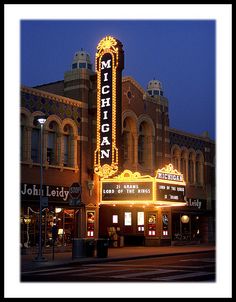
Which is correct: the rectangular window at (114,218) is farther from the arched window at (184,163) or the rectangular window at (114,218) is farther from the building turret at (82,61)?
the building turret at (82,61)

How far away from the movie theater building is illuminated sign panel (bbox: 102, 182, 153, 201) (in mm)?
60

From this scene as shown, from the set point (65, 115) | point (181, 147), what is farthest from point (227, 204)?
point (181, 147)

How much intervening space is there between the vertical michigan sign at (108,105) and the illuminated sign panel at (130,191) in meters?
1.26

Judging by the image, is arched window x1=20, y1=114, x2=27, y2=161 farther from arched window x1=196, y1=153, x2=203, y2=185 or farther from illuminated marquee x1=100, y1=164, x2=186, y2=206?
arched window x1=196, y1=153, x2=203, y2=185

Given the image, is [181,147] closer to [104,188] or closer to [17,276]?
[104,188]

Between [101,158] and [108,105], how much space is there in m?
3.14

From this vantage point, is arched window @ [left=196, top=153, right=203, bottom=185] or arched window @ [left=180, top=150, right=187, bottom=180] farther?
arched window @ [left=196, top=153, right=203, bottom=185]

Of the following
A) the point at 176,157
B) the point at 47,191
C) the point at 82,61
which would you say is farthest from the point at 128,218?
the point at 82,61

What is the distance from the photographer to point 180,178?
37.6 m

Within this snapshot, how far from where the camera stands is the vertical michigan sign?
109 feet

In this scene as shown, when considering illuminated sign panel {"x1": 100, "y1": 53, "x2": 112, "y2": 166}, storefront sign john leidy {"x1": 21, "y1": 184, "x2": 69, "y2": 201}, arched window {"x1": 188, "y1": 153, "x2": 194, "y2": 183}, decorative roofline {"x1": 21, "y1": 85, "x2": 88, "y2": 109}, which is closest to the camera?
storefront sign john leidy {"x1": 21, "y1": 184, "x2": 69, "y2": 201}

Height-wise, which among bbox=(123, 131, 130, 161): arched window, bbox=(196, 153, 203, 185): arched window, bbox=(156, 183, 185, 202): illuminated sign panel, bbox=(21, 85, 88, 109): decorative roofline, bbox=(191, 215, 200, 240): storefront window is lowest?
bbox=(191, 215, 200, 240): storefront window

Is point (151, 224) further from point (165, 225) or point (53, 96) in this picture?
point (53, 96)

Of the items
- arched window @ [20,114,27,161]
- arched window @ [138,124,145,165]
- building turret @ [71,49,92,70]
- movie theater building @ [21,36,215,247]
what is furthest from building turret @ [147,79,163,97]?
arched window @ [20,114,27,161]
